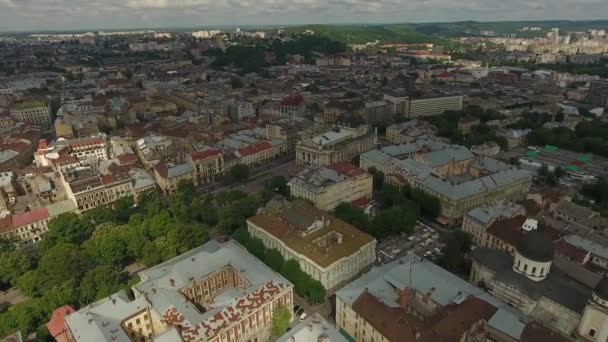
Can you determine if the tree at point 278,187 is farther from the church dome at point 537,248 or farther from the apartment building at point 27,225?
the church dome at point 537,248

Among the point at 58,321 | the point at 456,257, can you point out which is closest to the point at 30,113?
the point at 58,321

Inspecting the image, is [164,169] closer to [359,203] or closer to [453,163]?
[359,203]

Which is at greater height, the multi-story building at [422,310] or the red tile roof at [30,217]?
the multi-story building at [422,310]

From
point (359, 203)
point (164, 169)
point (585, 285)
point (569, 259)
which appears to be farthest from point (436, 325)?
point (164, 169)

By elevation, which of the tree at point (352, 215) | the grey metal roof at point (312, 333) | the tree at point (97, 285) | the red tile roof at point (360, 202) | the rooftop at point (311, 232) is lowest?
the red tile roof at point (360, 202)

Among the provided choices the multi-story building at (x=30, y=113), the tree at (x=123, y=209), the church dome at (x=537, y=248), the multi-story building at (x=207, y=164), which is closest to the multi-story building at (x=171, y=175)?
the multi-story building at (x=207, y=164)

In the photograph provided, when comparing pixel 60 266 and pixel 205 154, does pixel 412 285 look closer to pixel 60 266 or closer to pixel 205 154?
pixel 60 266

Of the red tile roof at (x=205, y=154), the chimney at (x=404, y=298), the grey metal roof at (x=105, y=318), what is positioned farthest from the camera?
the red tile roof at (x=205, y=154)
